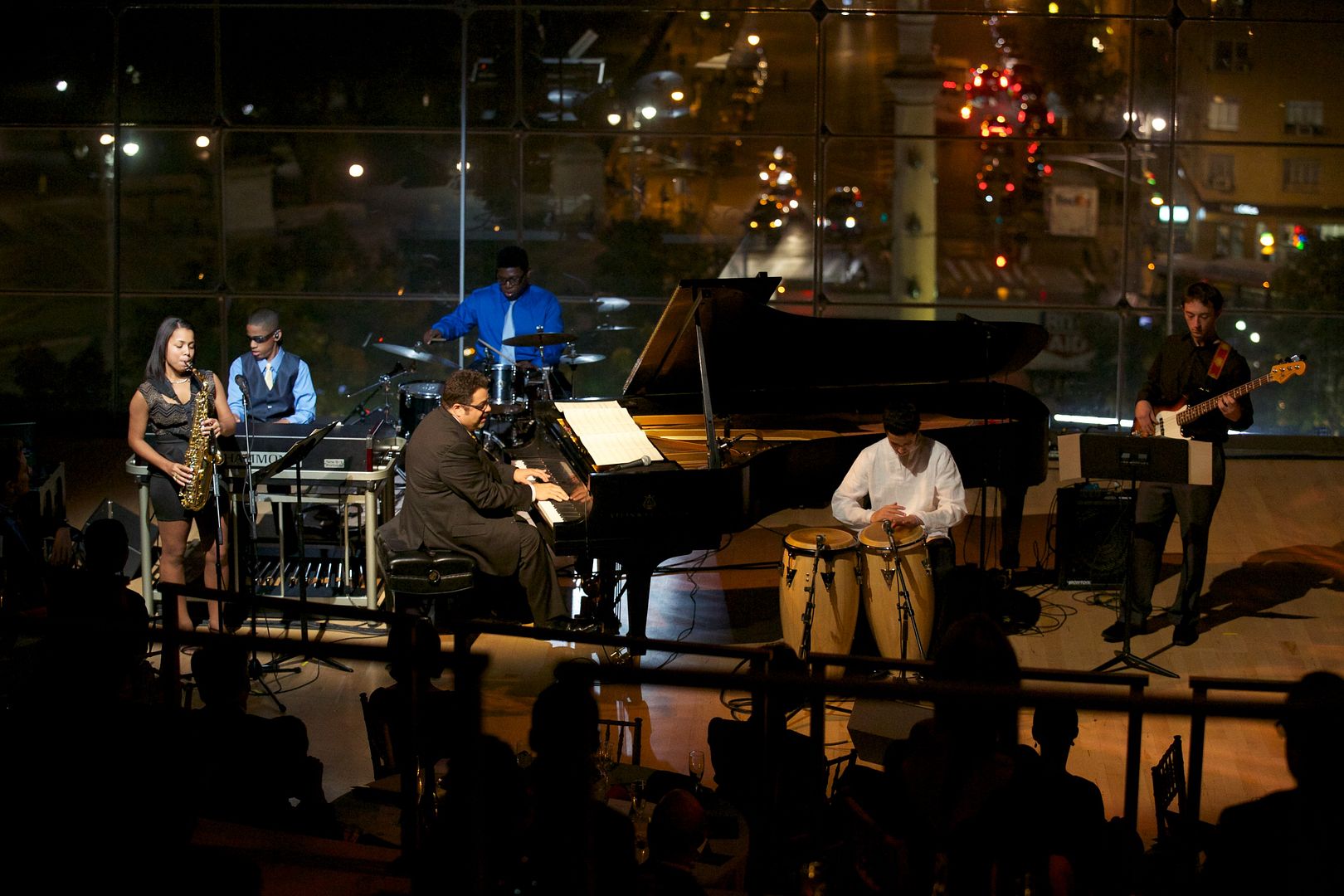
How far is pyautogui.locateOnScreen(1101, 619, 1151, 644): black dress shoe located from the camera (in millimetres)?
7609

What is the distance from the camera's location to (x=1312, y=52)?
39.4ft

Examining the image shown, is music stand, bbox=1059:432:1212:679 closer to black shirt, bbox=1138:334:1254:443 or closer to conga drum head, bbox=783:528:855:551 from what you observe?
black shirt, bbox=1138:334:1254:443

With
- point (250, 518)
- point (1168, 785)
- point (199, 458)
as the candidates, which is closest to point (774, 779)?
point (1168, 785)

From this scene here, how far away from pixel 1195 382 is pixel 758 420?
2524mm

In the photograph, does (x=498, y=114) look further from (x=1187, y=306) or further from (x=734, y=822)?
(x=734, y=822)

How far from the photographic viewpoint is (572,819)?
10.5 ft

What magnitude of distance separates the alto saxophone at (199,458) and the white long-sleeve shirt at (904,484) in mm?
3382

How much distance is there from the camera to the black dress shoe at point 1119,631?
7609mm

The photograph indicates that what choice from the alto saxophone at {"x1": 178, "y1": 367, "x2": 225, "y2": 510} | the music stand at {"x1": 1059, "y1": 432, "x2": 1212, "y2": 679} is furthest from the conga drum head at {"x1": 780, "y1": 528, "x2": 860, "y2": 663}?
the alto saxophone at {"x1": 178, "y1": 367, "x2": 225, "y2": 510}

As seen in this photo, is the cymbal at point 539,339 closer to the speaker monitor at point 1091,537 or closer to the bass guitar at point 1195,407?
the speaker monitor at point 1091,537

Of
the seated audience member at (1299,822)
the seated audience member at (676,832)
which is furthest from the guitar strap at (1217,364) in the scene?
the seated audience member at (676,832)

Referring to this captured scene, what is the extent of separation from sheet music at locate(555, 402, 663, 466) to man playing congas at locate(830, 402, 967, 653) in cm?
106

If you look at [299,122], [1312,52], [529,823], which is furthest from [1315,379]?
[529,823]

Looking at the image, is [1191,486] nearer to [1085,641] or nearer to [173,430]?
[1085,641]
